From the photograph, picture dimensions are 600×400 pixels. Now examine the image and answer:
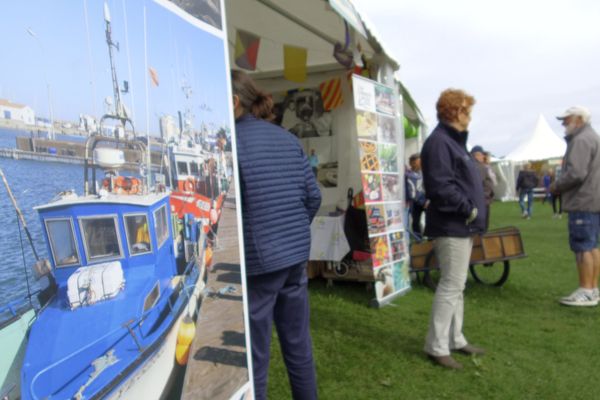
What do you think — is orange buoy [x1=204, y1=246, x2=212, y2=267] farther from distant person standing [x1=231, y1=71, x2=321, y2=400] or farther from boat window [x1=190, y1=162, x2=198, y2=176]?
distant person standing [x1=231, y1=71, x2=321, y2=400]

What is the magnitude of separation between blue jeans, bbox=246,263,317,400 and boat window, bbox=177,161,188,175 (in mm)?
665

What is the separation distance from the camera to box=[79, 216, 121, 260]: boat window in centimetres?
95

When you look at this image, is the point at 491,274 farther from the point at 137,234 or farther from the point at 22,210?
the point at 22,210

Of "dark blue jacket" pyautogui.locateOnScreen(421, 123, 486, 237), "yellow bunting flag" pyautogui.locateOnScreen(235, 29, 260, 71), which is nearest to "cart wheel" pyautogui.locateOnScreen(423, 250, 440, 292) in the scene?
"dark blue jacket" pyautogui.locateOnScreen(421, 123, 486, 237)

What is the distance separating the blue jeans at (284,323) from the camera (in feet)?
6.17

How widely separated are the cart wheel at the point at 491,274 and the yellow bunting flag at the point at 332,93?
237 cm

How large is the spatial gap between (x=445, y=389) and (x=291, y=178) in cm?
179

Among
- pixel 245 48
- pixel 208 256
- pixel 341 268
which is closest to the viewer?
pixel 208 256

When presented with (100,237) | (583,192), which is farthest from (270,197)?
(583,192)

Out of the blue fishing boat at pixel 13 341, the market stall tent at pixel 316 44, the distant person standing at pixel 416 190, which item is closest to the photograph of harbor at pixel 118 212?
the blue fishing boat at pixel 13 341

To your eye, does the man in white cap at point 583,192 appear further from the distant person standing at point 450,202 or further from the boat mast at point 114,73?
the boat mast at point 114,73

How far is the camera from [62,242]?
88 cm

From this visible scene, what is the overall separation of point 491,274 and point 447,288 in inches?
124

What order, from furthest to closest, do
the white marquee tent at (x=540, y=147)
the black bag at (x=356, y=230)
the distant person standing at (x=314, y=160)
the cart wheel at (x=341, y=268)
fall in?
1. the white marquee tent at (x=540, y=147)
2. the distant person standing at (x=314, y=160)
3. the cart wheel at (x=341, y=268)
4. the black bag at (x=356, y=230)
